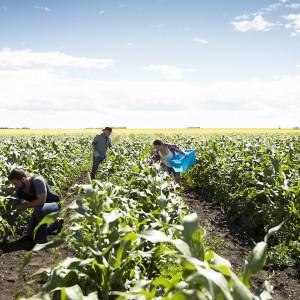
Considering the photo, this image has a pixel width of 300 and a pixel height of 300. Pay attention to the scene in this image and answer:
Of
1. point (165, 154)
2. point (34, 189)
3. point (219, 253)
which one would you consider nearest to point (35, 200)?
point (34, 189)

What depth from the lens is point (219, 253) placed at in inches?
231

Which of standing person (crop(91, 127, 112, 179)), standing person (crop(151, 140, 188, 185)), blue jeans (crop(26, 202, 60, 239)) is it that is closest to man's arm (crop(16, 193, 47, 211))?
blue jeans (crop(26, 202, 60, 239))

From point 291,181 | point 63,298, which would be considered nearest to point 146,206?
point 291,181

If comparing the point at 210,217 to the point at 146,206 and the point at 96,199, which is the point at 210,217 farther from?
the point at 96,199

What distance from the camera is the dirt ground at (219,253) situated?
468 cm

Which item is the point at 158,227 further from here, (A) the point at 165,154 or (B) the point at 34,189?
(A) the point at 165,154

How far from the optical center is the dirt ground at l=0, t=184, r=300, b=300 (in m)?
4.68

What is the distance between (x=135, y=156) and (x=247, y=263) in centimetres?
1120

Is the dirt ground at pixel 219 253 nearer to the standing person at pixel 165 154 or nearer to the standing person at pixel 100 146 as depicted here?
the standing person at pixel 165 154

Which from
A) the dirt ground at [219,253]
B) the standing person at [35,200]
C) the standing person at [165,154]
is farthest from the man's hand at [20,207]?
the standing person at [165,154]

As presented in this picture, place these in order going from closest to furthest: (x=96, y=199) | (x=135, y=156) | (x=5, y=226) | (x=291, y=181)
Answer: (x=96, y=199), (x=5, y=226), (x=291, y=181), (x=135, y=156)

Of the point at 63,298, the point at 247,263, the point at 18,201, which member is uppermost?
the point at 247,263

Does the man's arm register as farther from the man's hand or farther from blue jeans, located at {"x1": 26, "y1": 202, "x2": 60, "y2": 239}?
blue jeans, located at {"x1": 26, "y1": 202, "x2": 60, "y2": 239}

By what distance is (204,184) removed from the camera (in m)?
11.3
